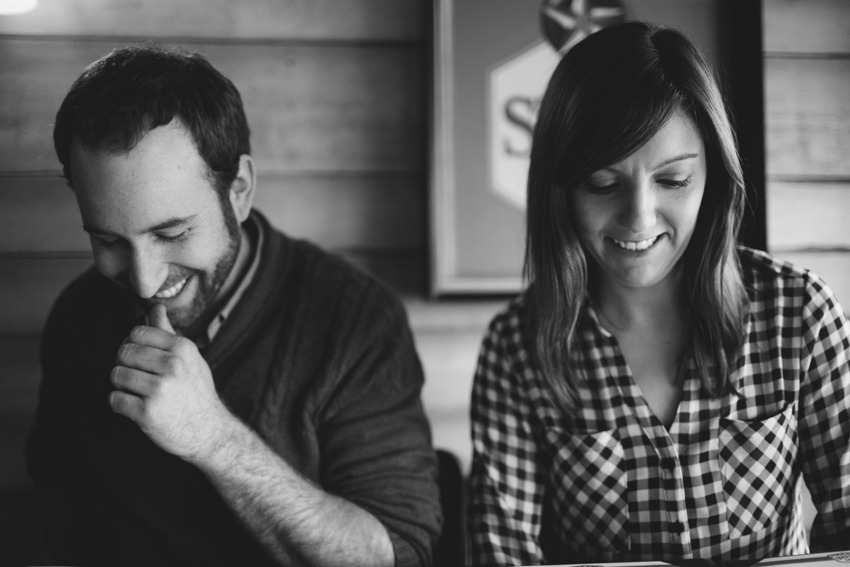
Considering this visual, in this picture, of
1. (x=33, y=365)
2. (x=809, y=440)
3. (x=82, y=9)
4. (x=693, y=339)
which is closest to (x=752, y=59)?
(x=693, y=339)

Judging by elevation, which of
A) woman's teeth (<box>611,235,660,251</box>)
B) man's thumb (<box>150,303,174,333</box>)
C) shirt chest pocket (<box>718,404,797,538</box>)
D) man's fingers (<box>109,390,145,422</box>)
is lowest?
shirt chest pocket (<box>718,404,797,538</box>)

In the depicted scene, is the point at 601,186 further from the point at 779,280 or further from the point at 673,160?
the point at 779,280

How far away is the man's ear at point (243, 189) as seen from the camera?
3.68 feet

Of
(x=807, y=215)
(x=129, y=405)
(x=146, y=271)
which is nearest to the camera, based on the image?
(x=129, y=405)

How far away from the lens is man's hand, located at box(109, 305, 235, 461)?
34.4 inches

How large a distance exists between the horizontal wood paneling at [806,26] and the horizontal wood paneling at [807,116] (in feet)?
0.10

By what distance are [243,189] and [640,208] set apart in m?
0.66

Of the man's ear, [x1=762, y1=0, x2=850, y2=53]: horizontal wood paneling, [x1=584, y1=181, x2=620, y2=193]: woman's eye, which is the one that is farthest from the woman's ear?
[x1=762, y1=0, x2=850, y2=53]: horizontal wood paneling

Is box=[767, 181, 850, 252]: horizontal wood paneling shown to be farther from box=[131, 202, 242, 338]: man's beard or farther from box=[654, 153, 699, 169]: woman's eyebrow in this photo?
box=[131, 202, 242, 338]: man's beard

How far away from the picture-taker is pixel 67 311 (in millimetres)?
1271

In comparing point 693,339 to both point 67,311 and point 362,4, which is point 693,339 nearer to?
point 362,4

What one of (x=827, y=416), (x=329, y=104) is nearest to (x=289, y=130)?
(x=329, y=104)

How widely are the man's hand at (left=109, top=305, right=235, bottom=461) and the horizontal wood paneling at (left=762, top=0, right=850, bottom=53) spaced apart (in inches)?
53.0

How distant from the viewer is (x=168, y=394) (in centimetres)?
88
